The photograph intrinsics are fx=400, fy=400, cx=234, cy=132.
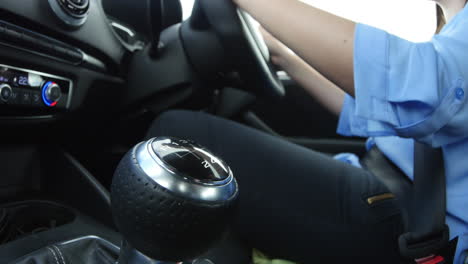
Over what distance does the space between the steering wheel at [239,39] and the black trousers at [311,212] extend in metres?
0.23

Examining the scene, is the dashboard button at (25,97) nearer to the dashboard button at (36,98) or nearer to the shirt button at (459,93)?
the dashboard button at (36,98)

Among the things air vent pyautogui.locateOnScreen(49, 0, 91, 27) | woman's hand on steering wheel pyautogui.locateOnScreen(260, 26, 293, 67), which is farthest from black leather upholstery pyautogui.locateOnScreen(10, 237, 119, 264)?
woman's hand on steering wheel pyautogui.locateOnScreen(260, 26, 293, 67)

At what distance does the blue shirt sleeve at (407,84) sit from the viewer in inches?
18.4

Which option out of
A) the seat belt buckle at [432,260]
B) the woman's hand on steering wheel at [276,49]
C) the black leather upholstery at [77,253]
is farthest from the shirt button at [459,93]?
the woman's hand on steering wheel at [276,49]

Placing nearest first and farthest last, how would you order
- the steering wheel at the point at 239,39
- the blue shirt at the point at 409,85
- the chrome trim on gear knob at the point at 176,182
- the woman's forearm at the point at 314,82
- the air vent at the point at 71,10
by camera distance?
the chrome trim on gear knob at the point at 176,182, the blue shirt at the point at 409,85, the air vent at the point at 71,10, the steering wheel at the point at 239,39, the woman's forearm at the point at 314,82

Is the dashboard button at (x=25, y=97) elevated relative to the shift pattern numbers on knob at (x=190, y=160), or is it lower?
lower

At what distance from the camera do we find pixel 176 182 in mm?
299

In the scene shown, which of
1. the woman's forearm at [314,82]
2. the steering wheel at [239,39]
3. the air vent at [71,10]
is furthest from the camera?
the woman's forearm at [314,82]

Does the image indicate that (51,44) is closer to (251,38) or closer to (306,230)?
(251,38)

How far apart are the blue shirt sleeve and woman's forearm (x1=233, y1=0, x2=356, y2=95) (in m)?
0.02

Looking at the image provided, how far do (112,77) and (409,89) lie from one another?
541 millimetres

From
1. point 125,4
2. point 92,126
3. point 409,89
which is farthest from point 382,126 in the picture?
point 125,4

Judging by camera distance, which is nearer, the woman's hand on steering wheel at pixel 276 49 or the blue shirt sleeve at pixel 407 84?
the blue shirt sleeve at pixel 407 84

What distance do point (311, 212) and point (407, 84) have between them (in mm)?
231
